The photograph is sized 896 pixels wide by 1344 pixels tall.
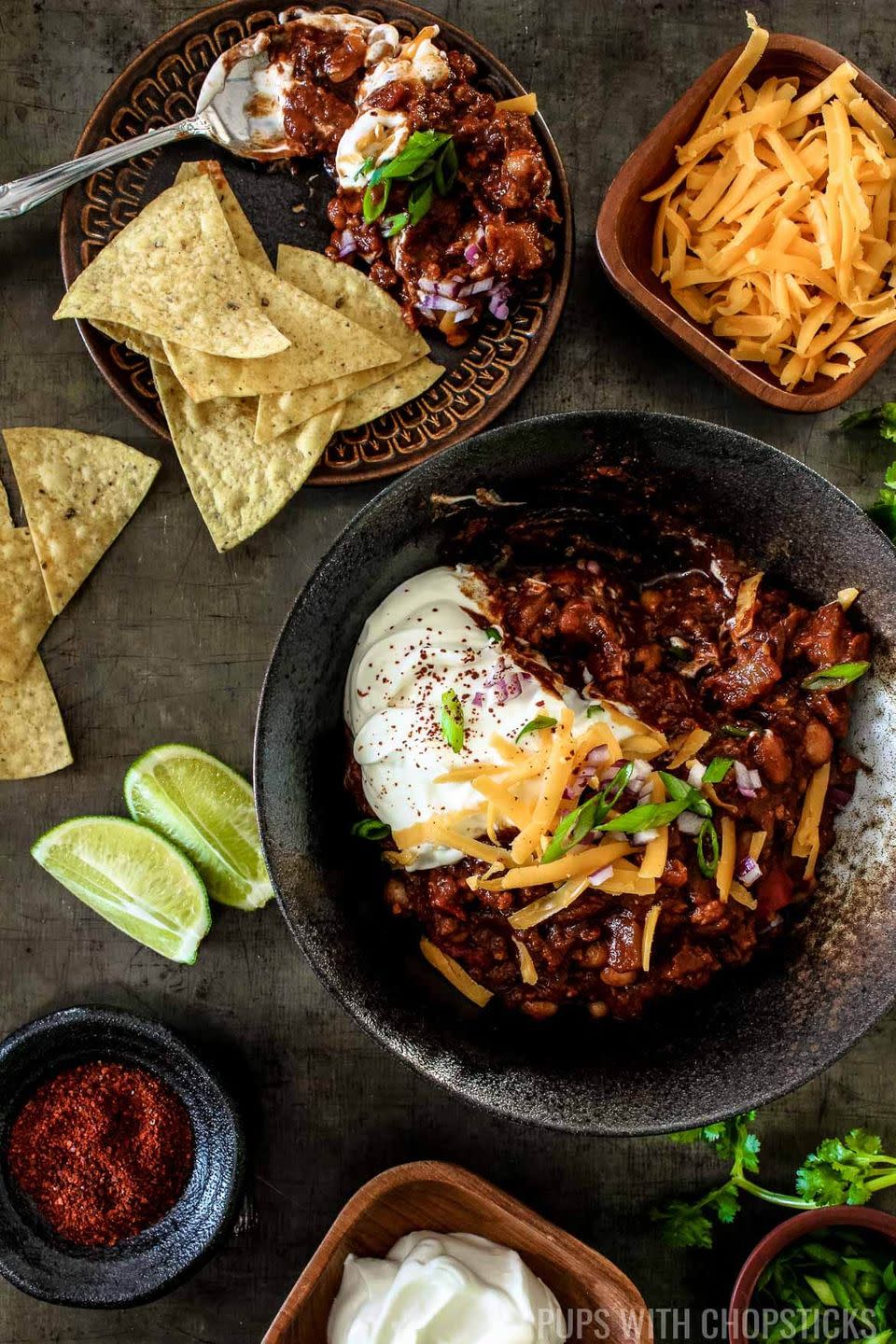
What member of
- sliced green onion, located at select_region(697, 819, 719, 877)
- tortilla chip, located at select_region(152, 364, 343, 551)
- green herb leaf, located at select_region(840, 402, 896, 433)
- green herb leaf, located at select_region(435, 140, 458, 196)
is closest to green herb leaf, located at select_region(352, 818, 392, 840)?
sliced green onion, located at select_region(697, 819, 719, 877)

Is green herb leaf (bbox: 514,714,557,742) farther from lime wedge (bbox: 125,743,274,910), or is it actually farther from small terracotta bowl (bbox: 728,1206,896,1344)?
small terracotta bowl (bbox: 728,1206,896,1344)

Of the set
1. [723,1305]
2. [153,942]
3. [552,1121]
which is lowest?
[723,1305]

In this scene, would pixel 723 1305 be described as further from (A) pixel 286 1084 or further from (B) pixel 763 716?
(B) pixel 763 716

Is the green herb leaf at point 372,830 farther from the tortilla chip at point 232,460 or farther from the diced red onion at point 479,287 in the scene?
the diced red onion at point 479,287

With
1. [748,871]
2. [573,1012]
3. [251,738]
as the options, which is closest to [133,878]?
[251,738]

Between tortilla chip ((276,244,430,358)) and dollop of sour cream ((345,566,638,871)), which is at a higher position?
tortilla chip ((276,244,430,358))

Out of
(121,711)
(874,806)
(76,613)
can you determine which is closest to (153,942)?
(121,711)
